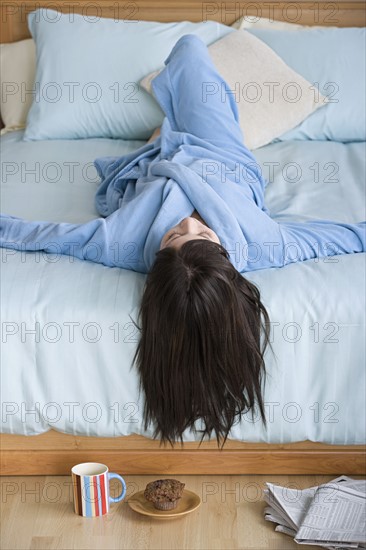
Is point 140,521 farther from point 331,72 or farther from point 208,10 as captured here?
point 208,10

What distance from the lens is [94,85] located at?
3.09 metres

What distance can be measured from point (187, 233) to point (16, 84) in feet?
5.11

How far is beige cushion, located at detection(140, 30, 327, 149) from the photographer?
116 inches

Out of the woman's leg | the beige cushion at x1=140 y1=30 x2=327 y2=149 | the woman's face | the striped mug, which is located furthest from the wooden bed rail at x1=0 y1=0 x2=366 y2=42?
the striped mug

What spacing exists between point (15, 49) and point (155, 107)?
64 centimetres

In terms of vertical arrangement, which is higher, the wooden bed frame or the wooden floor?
the wooden bed frame

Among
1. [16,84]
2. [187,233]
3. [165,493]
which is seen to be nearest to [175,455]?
[165,493]

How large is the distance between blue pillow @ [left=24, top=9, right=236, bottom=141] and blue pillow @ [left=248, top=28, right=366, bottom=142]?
17.4 inches

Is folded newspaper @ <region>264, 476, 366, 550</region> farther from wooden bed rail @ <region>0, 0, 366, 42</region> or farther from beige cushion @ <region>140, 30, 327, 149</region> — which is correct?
wooden bed rail @ <region>0, 0, 366, 42</region>

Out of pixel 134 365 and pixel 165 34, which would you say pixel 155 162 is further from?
pixel 165 34

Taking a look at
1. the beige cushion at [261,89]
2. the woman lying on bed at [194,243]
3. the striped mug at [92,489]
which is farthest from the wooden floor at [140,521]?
the beige cushion at [261,89]

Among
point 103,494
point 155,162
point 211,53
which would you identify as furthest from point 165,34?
point 103,494

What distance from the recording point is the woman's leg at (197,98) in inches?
100

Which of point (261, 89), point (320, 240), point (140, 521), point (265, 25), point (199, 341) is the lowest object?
point (140, 521)
